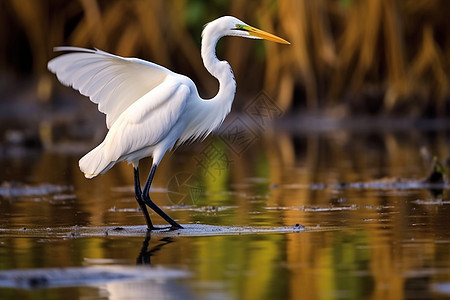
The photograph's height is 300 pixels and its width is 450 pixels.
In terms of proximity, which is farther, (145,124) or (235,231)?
(145,124)

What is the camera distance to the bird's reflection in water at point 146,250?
6.10 meters

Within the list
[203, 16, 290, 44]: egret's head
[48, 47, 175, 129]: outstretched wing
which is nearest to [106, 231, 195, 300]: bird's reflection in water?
[48, 47, 175, 129]: outstretched wing

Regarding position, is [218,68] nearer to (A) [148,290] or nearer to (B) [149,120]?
(B) [149,120]

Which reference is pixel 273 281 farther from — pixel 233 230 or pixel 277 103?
pixel 277 103

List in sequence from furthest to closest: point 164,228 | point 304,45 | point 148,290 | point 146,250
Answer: point 304,45
point 164,228
point 146,250
point 148,290

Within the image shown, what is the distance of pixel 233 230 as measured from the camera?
7355 millimetres

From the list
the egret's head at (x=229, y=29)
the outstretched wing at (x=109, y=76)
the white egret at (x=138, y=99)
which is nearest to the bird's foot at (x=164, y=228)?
the white egret at (x=138, y=99)

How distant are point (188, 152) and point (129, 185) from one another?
14.9 ft

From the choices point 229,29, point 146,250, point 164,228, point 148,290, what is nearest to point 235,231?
point 164,228

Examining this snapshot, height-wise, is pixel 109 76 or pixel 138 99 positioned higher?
pixel 109 76

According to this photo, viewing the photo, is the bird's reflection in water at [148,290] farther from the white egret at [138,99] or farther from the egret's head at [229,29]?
the egret's head at [229,29]

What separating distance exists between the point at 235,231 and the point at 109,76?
1.66 metres

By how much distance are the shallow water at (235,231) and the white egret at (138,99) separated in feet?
1.69

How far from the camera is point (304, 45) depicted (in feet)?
67.1
